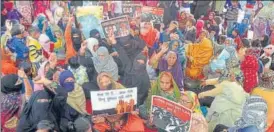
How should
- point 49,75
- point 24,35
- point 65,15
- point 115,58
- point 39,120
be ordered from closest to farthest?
point 39,120 < point 49,75 < point 115,58 < point 24,35 < point 65,15

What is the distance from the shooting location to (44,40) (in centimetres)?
864

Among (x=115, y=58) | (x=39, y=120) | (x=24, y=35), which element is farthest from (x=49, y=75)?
(x=24, y=35)

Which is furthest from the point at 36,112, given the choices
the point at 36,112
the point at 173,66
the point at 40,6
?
the point at 40,6

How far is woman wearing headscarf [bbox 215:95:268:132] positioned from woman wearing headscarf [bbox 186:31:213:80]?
2.50 meters

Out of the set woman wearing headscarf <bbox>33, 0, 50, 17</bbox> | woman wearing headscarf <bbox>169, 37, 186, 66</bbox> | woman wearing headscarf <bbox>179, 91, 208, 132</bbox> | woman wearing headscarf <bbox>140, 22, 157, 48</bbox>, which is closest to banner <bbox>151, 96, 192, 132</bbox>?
woman wearing headscarf <bbox>179, 91, 208, 132</bbox>

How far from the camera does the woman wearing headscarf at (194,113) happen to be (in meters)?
5.30

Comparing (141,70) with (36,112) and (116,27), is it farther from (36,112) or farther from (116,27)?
(36,112)

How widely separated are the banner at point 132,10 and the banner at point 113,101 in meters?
3.69

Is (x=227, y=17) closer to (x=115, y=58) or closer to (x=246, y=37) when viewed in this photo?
(x=246, y=37)

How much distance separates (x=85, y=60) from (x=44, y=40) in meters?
1.40

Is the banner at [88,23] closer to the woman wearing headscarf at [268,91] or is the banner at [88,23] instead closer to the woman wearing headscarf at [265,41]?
the woman wearing headscarf at [265,41]

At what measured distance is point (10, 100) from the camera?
6457mm

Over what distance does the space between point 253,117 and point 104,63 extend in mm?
2807

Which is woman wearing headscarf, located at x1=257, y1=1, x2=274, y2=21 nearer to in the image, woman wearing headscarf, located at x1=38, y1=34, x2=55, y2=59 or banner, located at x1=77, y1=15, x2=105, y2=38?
banner, located at x1=77, y1=15, x2=105, y2=38
